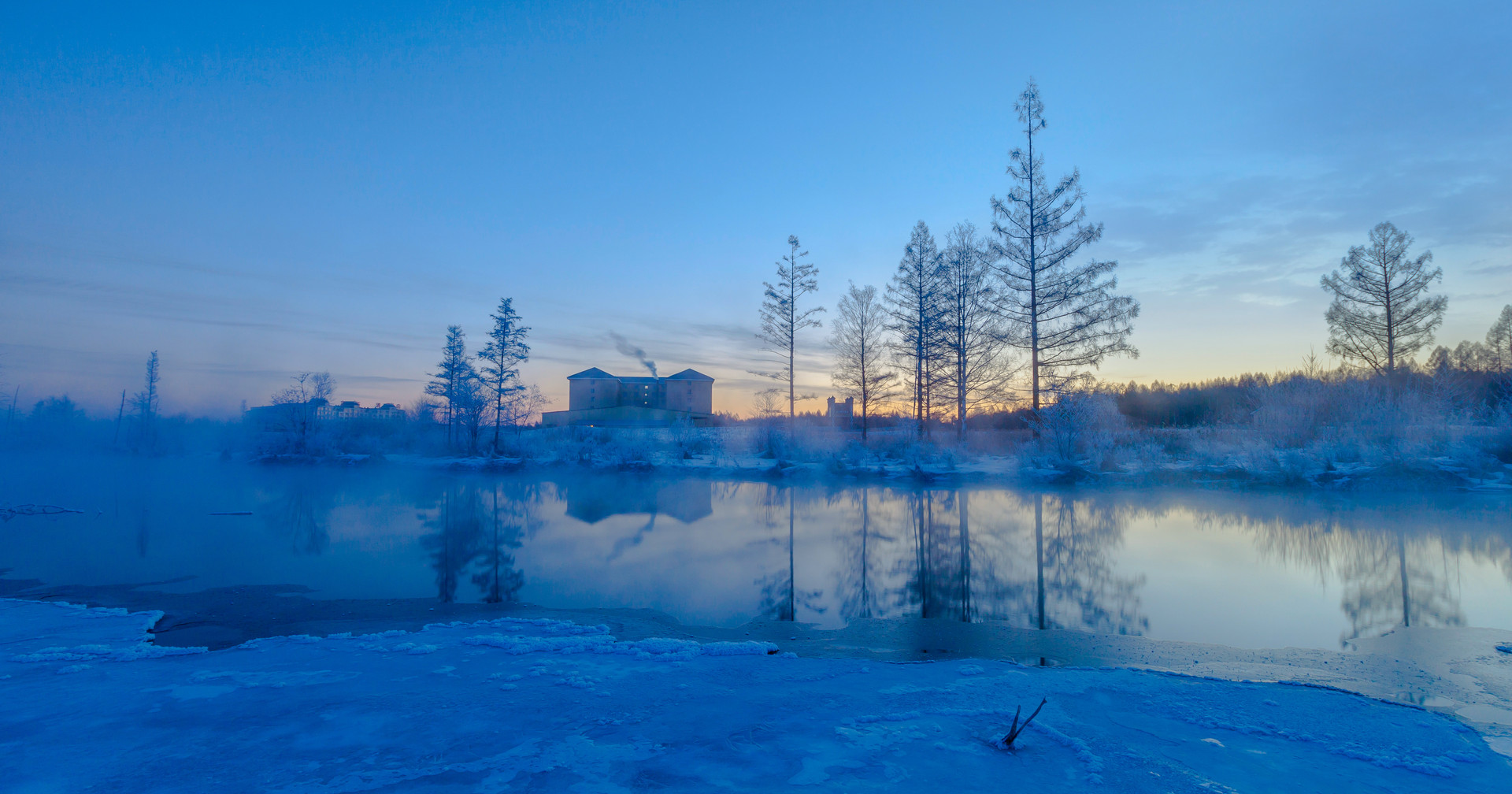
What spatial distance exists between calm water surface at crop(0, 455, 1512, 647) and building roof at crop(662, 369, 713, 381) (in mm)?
42762

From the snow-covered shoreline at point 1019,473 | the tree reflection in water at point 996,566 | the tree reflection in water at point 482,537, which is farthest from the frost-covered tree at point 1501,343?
the tree reflection in water at point 482,537

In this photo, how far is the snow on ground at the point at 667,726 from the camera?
283 cm

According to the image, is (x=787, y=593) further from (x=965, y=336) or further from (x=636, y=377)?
(x=636, y=377)

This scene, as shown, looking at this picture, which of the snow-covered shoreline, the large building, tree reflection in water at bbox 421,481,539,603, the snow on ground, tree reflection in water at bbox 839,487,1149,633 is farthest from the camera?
the large building

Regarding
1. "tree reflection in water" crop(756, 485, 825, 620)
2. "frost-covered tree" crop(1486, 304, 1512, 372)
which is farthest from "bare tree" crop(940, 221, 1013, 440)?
"frost-covered tree" crop(1486, 304, 1512, 372)

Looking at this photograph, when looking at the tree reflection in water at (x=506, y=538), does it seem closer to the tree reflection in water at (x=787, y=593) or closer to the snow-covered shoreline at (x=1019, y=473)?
the tree reflection in water at (x=787, y=593)

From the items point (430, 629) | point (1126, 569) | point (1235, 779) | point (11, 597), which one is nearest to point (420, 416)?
point (11, 597)

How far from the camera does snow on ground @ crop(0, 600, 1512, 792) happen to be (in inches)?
111

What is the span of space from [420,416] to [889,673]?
3857 centimetres

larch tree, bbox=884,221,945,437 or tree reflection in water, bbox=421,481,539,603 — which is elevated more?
larch tree, bbox=884,221,945,437

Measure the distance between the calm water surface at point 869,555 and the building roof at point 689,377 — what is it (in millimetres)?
42762

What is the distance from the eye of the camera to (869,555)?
28.3ft

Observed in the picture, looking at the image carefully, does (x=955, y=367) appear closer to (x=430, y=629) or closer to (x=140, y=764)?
(x=430, y=629)

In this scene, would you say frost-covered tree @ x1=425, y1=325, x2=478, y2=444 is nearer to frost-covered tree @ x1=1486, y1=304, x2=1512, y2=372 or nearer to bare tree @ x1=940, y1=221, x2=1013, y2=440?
bare tree @ x1=940, y1=221, x2=1013, y2=440
